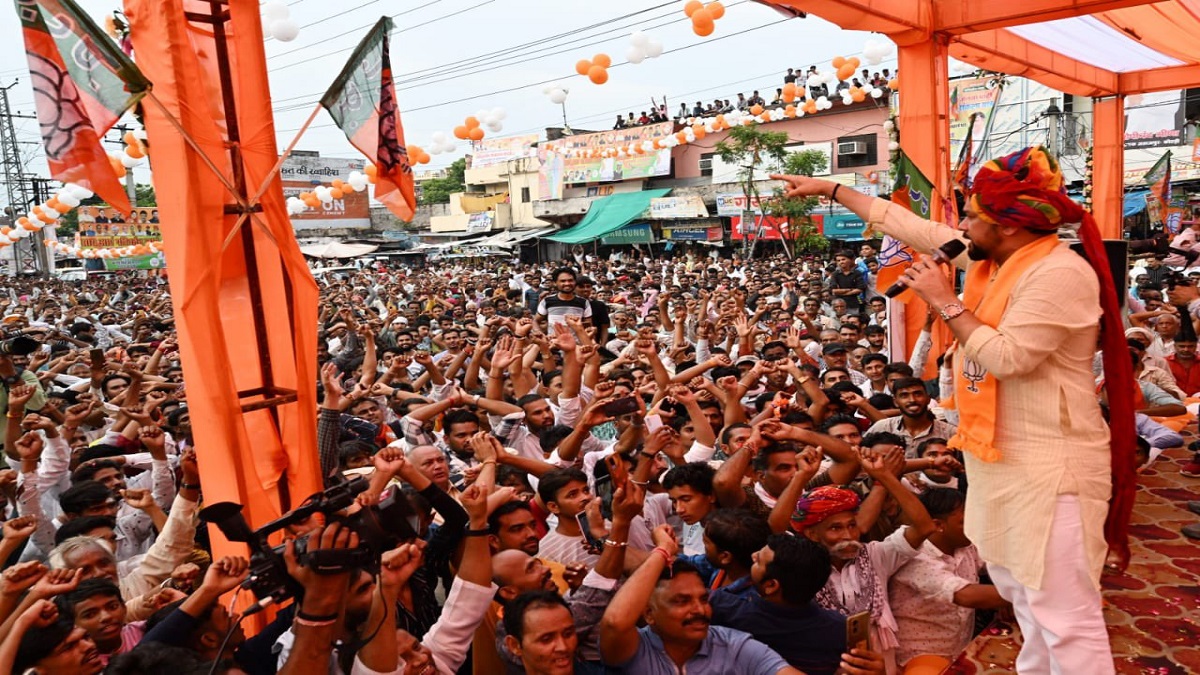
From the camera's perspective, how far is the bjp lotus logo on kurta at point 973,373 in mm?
2016

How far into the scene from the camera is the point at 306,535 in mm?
1918

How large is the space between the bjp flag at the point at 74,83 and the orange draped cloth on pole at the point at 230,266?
0.14 metres

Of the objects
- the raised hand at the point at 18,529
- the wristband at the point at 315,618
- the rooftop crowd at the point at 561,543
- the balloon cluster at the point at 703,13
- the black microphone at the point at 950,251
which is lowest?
the rooftop crowd at the point at 561,543

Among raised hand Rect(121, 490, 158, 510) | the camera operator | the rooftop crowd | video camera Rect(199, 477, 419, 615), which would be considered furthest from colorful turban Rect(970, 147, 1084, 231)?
the camera operator

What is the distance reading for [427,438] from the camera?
481cm

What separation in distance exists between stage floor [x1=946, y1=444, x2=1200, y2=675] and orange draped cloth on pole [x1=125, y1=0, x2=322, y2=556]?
97.9 inches

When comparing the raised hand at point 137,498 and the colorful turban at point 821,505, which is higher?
the raised hand at point 137,498

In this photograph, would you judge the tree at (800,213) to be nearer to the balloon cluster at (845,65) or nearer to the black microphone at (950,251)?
the balloon cluster at (845,65)

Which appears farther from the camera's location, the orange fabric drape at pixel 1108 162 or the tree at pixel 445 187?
the tree at pixel 445 187

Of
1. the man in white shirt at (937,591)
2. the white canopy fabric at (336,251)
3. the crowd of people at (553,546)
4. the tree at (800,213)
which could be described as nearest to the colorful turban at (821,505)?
the crowd of people at (553,546)

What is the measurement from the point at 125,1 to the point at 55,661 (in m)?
2.09

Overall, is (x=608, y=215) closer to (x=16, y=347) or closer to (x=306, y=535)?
(x=16, y=347)

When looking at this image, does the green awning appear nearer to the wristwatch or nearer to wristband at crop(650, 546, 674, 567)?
wristband at crop(650, 546, 674, 567)

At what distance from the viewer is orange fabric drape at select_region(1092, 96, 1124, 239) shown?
9844mm
